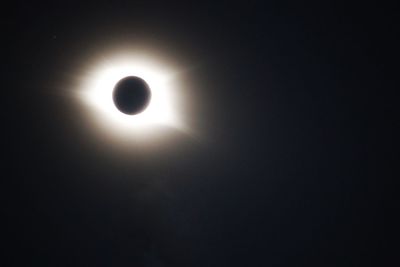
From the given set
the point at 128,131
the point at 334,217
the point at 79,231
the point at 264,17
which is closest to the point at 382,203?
A: the point at 334,217

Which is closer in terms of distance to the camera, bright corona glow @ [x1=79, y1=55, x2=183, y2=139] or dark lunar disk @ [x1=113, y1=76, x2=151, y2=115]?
dark lunar disk @ [x1=113, y1=76, x2=151, y2=115]

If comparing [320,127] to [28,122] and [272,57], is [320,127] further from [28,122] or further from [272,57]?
[28,122]

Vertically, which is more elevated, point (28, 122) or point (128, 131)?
point (128, 131)

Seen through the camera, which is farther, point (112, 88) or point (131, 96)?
point (112, 88)

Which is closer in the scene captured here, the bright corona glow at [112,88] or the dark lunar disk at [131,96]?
the dark lunar disk at [131,96]
